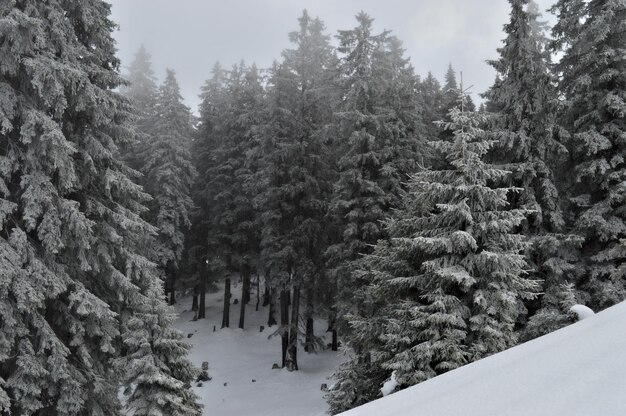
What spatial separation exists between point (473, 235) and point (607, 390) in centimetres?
841

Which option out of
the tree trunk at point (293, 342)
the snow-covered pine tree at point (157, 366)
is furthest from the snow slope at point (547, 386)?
the tree trunk at point (293, 342)

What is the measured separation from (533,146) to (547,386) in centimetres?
1388

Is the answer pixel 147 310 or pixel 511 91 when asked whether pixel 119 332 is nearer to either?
pixel 147 310

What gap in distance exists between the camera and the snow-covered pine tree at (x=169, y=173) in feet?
92.5

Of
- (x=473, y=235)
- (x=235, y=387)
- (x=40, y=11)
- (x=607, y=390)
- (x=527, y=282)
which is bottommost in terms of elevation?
(x=235, y=387)

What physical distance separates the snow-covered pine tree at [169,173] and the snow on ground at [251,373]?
5627 millimetres

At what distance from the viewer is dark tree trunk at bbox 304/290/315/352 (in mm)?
24500

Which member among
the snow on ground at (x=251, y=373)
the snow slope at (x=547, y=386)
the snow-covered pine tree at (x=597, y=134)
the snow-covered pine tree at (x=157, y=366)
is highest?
the snow-covered pine tree at (x=597, y=134)

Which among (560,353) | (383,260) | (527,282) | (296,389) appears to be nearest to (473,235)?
(527,282)

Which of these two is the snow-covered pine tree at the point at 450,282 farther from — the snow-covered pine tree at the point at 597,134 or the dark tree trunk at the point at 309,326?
the dark tree trunk at the point at 309,326

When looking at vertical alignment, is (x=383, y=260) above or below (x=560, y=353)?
above

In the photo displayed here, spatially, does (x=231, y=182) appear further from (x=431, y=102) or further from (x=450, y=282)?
(x=450, y=282)

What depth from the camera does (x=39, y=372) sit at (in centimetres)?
984

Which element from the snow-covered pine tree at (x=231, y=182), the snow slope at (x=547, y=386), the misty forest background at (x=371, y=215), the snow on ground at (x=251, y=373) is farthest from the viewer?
the snow-covered pine tree at (x=231, y=182)
